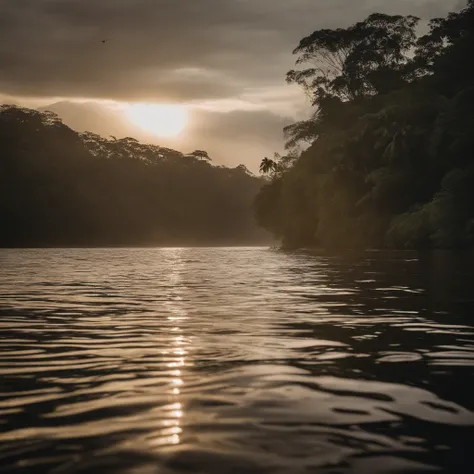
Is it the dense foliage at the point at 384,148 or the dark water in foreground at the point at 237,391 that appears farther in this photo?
the dense foliage at the point at 384,148

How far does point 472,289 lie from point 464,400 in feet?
47.1

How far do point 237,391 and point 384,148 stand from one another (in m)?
64.3

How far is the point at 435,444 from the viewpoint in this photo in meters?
5.09

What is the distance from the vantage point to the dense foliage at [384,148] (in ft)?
188

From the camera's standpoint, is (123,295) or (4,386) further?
(123,295)

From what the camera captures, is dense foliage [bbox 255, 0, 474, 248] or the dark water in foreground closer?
the dark water in foreground

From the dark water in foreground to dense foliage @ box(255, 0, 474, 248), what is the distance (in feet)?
134

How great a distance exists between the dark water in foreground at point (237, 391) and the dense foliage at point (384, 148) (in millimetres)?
40868

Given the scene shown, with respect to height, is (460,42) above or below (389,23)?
below

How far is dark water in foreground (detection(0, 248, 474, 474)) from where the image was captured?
4805 millimetres

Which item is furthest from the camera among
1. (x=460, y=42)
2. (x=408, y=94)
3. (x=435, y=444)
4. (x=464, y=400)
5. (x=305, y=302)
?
(x=408, y=94)

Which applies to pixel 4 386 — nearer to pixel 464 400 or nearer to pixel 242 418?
pixel 242 418

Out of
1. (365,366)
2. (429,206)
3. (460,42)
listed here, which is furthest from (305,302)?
(460,42)

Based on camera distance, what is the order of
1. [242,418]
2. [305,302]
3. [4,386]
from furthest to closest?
[305,302], [4,386], [242,418]
